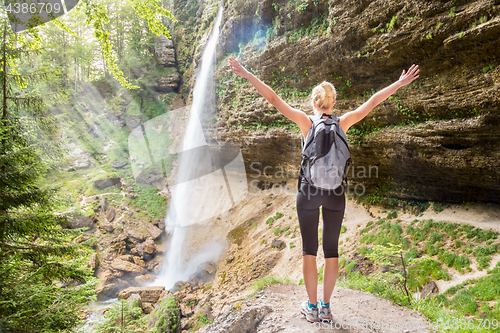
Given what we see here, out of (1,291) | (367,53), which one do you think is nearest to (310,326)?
(1,291)

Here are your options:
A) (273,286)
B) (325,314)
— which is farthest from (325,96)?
(273,286)

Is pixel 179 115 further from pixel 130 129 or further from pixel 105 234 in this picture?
pixel 105 234

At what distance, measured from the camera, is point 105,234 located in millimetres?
13633

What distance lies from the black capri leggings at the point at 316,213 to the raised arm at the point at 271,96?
0.63 meters

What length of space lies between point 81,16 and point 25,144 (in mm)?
24694

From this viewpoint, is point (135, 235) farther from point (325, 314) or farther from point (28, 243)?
point (325, 314)

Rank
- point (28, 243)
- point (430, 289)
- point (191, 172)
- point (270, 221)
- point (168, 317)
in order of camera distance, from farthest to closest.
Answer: point (191, 172)
point (270, 221)
point (168, 317)
point (430, 289)
point (28, 243)

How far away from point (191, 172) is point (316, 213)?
16.8 m

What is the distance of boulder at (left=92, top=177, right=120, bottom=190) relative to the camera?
52.9ft

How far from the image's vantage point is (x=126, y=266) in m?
12.1

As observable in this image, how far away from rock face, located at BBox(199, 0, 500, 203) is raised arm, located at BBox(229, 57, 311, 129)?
6.36 m

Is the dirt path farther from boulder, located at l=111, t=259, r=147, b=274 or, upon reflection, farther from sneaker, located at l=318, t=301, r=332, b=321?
boulder, located at l=111, t=259, r=147, b=274

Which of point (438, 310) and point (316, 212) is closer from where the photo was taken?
point (316, 212)

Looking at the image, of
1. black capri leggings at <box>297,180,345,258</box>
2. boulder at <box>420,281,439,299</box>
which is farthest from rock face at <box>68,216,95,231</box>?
boulder at <box>420,281,439,299</box>
